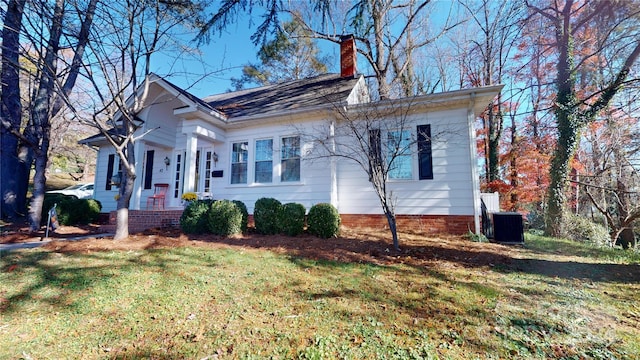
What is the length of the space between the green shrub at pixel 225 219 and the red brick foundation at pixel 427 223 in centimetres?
348

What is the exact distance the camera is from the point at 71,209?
29.3 ft

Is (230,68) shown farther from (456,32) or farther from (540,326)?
(456,32)

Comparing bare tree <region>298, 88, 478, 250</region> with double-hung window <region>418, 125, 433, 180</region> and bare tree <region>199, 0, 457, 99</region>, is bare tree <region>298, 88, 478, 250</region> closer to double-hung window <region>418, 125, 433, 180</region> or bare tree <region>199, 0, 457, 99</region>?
double-hung window <region>418, 125, 433, 180</region>

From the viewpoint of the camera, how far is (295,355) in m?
2.20

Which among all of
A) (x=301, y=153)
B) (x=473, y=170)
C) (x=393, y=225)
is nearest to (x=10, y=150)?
(x=301, y=153)

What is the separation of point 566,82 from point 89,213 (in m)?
17.6

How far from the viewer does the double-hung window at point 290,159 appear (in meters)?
8.62

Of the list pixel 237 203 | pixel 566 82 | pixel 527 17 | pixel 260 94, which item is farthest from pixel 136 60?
pixel 566 82

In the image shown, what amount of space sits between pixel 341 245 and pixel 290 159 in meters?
3.88

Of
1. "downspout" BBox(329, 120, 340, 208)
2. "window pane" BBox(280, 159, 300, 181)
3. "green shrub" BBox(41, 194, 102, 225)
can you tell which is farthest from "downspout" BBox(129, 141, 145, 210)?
"downspout" BBox(329, 120, 340, 208)

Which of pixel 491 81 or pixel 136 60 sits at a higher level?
pixel 491 81

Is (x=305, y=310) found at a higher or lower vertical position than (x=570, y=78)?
lower

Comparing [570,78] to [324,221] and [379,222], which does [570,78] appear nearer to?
[379,222]

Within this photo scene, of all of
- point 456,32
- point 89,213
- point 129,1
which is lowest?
point 89,213
